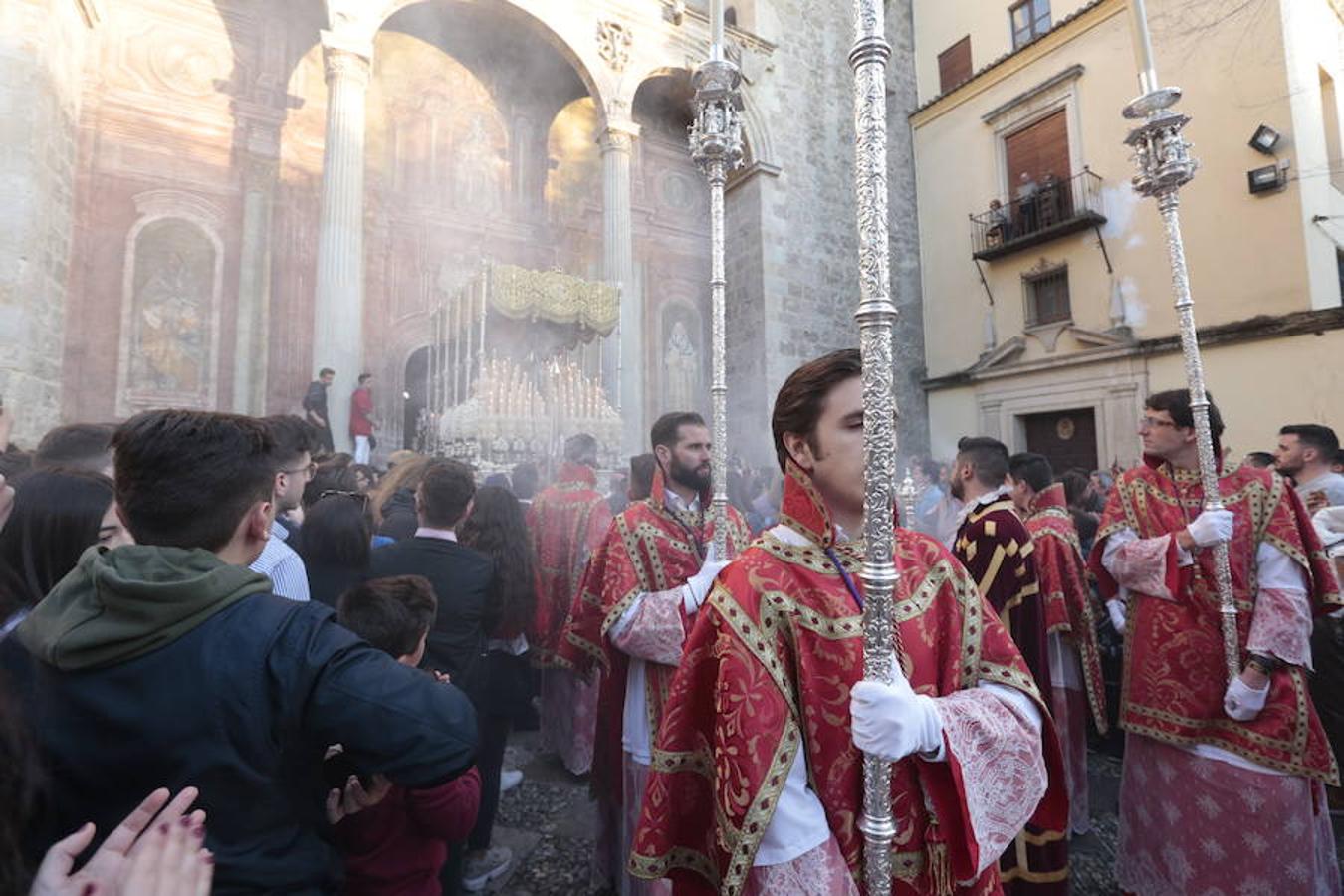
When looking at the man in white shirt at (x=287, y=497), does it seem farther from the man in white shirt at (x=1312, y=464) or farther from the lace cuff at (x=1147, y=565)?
the man in white shirt at (x=1312, y=464)

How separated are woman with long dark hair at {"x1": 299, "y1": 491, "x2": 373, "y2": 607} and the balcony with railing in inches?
579

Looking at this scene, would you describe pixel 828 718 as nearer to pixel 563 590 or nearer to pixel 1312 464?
pixel 563 590

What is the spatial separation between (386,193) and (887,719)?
509 inches

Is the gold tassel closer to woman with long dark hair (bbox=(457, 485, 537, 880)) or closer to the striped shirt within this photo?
the striped shirt

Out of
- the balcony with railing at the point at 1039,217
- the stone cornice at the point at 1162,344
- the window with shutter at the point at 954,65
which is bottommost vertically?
the stone cornice at the point at 1162,344

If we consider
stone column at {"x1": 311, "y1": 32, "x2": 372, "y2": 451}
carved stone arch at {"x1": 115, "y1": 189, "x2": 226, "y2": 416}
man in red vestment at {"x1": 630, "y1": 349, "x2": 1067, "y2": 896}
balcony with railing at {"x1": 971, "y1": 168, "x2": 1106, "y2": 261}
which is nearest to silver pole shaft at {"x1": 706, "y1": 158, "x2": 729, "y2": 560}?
man in red vestment at {"x1": 630, "y1": 349, "x2": 1067, "y2": 896}

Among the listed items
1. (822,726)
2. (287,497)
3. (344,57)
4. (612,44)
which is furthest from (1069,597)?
(612,44)

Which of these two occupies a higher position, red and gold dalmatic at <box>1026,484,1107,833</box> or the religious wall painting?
the religious wall painting

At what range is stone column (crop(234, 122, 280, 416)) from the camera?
10.3m

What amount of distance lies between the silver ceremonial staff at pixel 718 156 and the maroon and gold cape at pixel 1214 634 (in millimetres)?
1851

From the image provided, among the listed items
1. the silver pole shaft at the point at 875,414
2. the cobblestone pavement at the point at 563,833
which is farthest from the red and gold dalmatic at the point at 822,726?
the cobblestone pavement at the point at 563,833

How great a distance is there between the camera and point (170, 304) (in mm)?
9859

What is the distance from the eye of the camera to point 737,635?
135 centimetres

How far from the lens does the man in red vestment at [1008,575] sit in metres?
2.52
